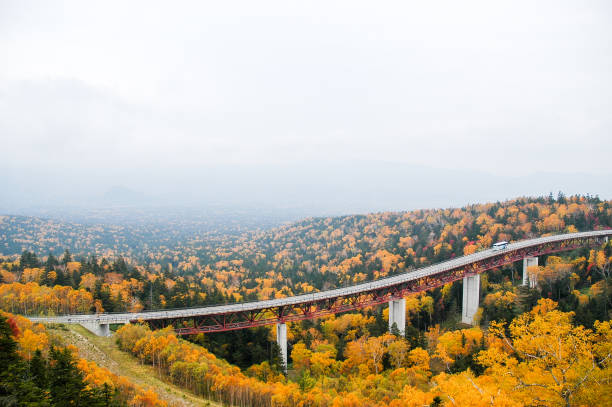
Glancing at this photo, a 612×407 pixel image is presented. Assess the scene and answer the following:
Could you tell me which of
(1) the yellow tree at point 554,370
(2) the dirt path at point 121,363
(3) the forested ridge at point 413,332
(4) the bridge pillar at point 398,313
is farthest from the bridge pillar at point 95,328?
(1) the yellow tree at point 554,370

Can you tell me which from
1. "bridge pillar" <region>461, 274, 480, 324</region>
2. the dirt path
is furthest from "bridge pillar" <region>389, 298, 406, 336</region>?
the dirt path

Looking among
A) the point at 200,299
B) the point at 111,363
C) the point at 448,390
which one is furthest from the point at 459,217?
the point at 111,363

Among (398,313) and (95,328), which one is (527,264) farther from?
(95,328)

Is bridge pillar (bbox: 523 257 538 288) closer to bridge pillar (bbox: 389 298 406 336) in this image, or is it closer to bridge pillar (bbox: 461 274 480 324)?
bridge pillar (bbox: 461 274 480 324)

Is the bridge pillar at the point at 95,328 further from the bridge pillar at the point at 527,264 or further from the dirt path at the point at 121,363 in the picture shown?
A: the bridge pillar at the point at 527,264

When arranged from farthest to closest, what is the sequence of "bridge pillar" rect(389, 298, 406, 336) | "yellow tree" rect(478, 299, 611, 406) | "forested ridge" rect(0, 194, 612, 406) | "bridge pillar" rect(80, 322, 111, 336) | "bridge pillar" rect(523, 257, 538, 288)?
1. "bridge pillar" rect(523, 257, 538, 288)
2. "bridge pillar" rect(389, 298, 406, 336)
3. "bridge pillar" rect(80, 322, 111, 336)
4. "forested ridge" rect(0, 194, 612, 406)
5. "yellow tree" rect(478, 299, 611, 406)

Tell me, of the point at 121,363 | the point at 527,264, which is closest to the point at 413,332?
the point at 121,363
